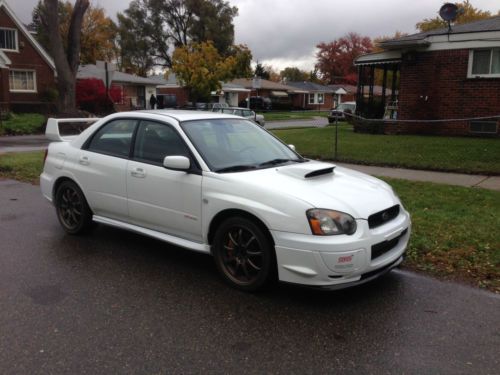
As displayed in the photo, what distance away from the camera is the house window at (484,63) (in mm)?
14227

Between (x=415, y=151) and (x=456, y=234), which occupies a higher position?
(x=415, y=151)

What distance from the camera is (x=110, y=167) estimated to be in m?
5.32

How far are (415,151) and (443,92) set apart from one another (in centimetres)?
436

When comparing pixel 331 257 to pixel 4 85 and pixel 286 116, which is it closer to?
pixel 4 85

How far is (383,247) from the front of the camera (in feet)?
13.3

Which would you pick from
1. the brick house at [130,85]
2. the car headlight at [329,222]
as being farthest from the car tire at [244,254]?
the brick house at [130,85]

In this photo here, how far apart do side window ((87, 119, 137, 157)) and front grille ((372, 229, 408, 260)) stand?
2.83 metres

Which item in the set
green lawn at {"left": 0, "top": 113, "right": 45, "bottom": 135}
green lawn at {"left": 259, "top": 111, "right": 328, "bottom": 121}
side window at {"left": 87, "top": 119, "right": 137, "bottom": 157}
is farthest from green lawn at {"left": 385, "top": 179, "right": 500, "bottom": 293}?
green lawn at {"left": 259, "top": 111, "right": 328, "bottom": 121}

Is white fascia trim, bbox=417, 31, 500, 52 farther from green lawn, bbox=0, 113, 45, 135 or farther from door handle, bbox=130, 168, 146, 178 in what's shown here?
green lawn, bbox=0, 113, 45, 135

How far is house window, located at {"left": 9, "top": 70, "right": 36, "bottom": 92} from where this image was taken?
33.1m

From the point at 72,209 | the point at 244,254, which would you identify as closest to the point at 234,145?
the point at 244,254

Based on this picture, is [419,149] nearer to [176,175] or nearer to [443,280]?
[443,280]

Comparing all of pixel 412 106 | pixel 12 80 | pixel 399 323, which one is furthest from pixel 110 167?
pixel 12 80

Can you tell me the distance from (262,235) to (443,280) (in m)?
1.92
